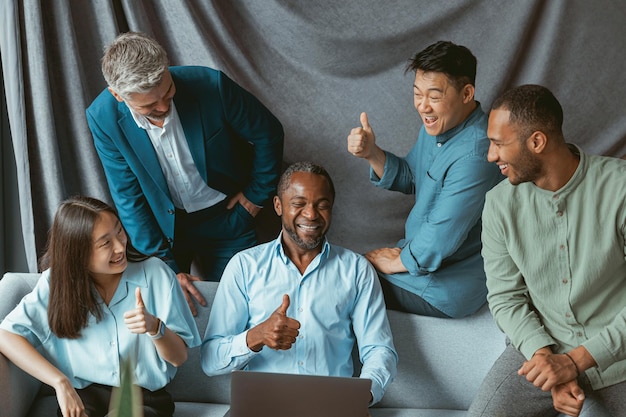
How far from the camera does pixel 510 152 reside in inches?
81.0

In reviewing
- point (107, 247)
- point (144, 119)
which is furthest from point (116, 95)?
point (107, 247)

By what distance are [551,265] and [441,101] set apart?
0.54 meters

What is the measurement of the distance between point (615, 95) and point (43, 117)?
6.46 ft

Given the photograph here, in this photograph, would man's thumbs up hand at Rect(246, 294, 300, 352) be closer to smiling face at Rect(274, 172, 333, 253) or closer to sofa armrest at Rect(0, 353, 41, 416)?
smiling face at Rect(274, 172, 333, 253)

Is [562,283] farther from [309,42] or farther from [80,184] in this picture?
[80,184]

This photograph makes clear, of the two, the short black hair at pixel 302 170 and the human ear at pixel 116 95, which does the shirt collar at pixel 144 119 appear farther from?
the short black hair at pixel 302 170

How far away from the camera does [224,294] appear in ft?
7.88

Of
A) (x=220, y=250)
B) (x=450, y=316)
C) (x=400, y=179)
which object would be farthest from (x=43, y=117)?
(x=450, y=316)

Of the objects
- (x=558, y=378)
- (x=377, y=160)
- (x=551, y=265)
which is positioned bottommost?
(x=558, y=378)

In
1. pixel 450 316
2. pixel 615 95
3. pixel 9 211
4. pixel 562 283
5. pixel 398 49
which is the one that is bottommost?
pixel 450 316

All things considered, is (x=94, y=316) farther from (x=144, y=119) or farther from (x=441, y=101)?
(x=441, y=101)

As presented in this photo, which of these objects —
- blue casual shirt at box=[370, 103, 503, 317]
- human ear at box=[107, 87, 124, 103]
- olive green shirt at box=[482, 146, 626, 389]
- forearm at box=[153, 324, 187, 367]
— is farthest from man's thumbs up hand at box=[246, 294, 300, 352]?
human ear at box=[107, 87, 124, 103]

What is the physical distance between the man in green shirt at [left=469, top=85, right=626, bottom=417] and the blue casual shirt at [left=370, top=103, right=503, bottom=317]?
0.10 meters

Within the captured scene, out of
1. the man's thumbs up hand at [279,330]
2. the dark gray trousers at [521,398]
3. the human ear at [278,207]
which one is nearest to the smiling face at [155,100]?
the human ear at [278,207]
